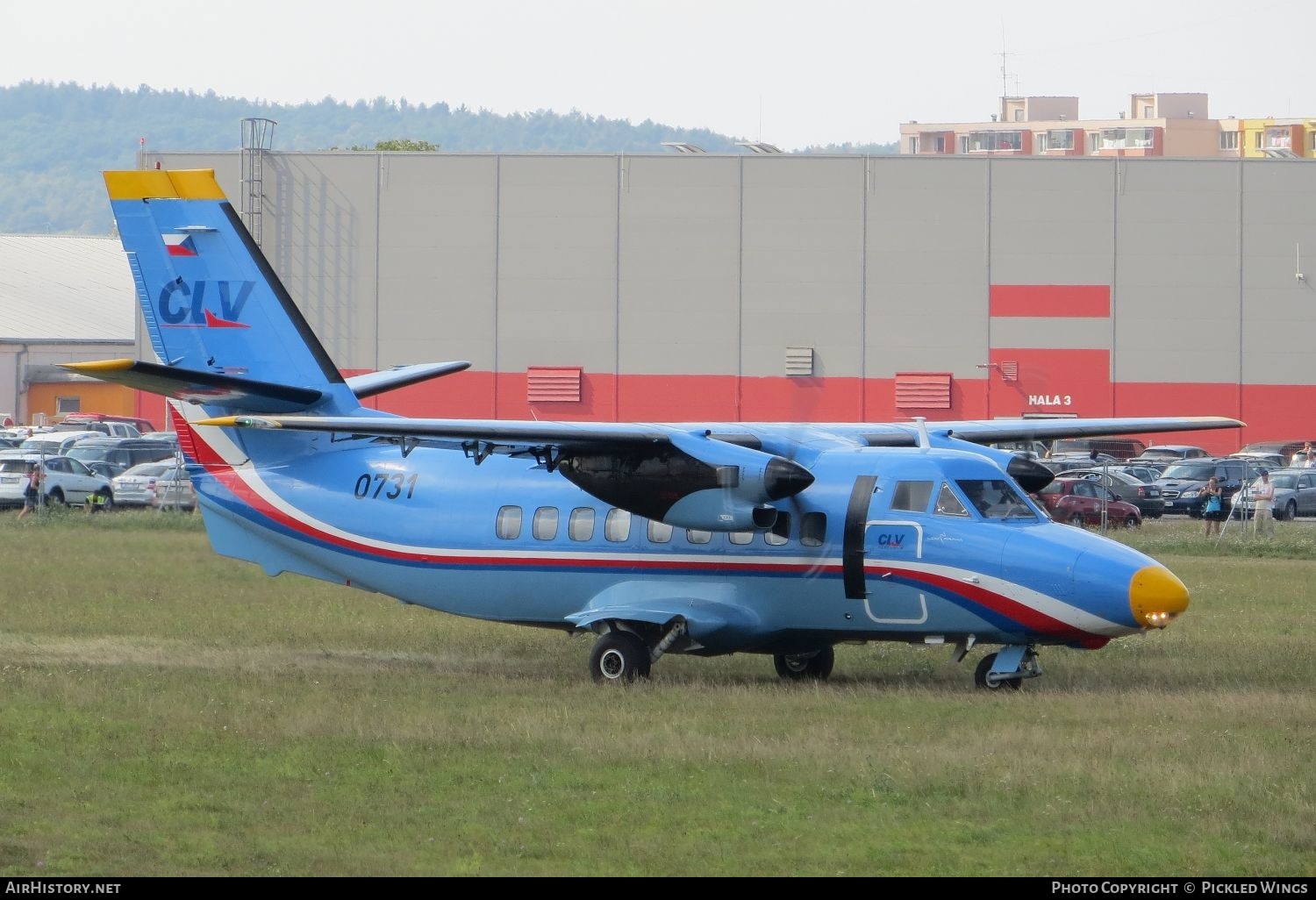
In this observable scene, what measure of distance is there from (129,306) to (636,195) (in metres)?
58.1

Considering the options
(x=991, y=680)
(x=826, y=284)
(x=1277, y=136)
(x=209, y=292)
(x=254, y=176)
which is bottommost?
(x=991, y=680)

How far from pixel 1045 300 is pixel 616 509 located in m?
40.6

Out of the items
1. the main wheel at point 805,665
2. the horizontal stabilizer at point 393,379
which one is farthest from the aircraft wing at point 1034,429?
the horizontal stabilizer at point 393,379

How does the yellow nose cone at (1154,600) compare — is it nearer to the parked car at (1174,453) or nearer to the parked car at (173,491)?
the parked car at (173,491)

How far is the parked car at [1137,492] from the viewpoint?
141 feet

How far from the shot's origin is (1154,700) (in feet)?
51.8

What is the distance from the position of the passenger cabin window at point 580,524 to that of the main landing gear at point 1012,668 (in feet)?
14.5

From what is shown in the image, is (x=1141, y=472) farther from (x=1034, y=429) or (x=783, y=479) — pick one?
(x=783, y=479)

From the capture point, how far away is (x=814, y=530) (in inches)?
647

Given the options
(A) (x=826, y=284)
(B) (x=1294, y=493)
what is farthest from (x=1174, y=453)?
→ (A) (x=826, y=284)

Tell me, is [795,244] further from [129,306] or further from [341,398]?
[129,306]

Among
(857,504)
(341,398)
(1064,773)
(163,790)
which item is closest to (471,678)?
(341,398)
